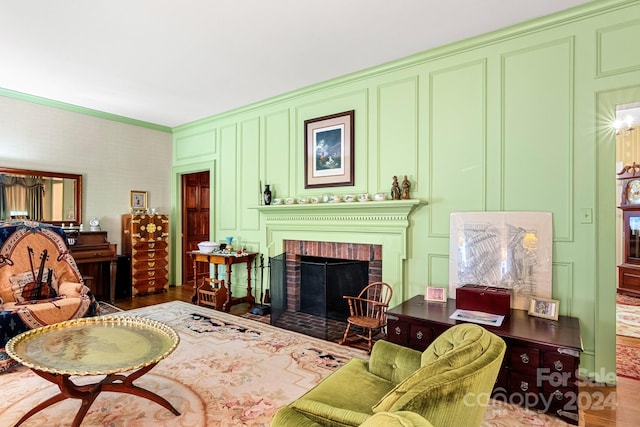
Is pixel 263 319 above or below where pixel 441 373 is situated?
below

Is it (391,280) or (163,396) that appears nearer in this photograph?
(163,396)

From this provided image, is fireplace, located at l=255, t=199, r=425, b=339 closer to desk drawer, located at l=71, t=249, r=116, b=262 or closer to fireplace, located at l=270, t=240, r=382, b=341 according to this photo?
fireplace, located at l=270, t=240, r=382, b=341

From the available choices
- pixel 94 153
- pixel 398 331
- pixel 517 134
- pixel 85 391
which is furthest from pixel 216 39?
pixel 94 153

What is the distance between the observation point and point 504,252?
3.08 metres

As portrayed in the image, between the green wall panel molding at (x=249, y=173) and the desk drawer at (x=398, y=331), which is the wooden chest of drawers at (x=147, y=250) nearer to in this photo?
the green wall panel molding at (x=249, y=173)

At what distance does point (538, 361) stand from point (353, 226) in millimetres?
2232

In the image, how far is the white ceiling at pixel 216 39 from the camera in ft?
9.19

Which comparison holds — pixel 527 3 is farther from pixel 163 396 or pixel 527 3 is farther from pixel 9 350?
pixel 9 350

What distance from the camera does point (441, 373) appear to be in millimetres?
1132

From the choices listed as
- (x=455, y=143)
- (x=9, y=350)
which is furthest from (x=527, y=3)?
(x=9, y=350)

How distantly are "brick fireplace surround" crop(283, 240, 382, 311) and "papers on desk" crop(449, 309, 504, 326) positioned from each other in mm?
1177

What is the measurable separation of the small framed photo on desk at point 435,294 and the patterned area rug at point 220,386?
819 mm

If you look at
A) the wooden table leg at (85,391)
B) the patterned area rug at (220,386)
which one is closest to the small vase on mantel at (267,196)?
the patterned area rug at (220,386)

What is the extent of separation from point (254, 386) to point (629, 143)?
7360mm
